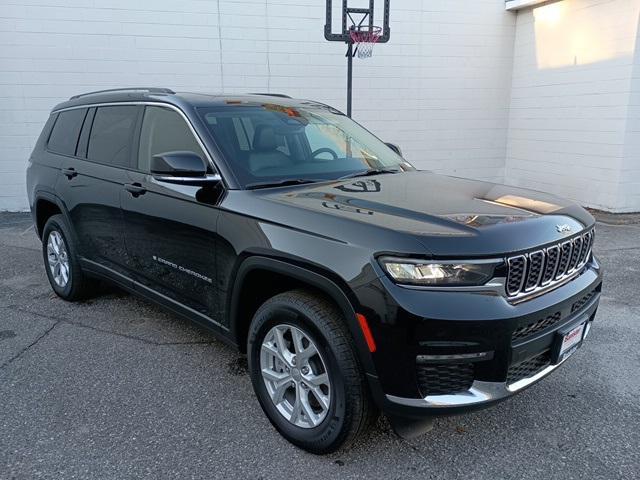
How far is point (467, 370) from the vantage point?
2.35 metres

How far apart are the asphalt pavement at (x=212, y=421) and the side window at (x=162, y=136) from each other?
1431 millimetres

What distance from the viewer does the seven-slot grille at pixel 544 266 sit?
2.43 metres

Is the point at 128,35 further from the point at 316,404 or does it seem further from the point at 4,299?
the point at 316,404

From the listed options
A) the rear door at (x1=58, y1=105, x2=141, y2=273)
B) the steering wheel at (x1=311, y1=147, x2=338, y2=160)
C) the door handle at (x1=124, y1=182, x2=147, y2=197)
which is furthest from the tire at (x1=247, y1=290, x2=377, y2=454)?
the rear door at (x1=58, y1=105, x2=141, y2=273)

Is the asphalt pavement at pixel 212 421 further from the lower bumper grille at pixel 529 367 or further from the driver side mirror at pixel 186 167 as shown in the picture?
the driver side mirror at pixel 186 167

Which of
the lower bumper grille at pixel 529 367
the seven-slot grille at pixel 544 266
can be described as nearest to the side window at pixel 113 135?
the seven-slot grille at pixel 544 266

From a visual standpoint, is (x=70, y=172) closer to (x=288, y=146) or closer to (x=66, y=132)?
(x=66, y=132)

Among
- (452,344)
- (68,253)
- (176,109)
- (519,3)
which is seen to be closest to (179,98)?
(176,109)

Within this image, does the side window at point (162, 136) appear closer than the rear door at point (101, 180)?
Yes

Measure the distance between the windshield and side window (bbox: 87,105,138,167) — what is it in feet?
2.81

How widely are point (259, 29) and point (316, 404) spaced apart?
8.37 m

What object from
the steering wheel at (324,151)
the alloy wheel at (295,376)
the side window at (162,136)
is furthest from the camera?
the steering wheel at (324,151)

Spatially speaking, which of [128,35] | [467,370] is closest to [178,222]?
[467,370]

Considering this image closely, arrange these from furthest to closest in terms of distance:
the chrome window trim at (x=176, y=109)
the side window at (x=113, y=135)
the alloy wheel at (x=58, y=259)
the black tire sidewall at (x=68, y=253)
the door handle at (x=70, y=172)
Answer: the alloy wheel at (x=58, y=259)
the black tire sidewall at (x=68, y=253)
the door handle at (x=70, y=172)
the side window at (x=113, y=135)
the chrome window trim at (x=176, y=109)
